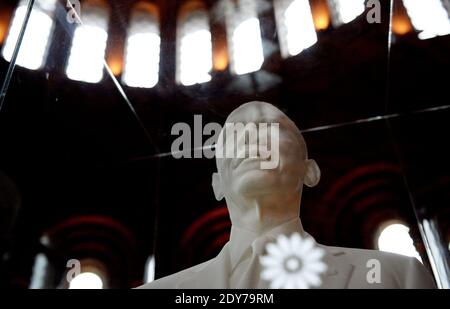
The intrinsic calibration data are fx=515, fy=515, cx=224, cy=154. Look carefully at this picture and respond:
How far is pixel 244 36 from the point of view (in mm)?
3293

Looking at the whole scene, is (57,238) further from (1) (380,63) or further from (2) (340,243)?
(1) (380,63)

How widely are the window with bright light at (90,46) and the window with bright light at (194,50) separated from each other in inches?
20.3

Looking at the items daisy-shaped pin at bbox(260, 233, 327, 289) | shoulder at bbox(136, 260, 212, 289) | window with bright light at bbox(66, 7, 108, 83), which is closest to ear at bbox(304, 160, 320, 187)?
daisy-shaped pin at bbox(260, 233, 327, 289)

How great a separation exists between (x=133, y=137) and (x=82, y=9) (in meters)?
0.91

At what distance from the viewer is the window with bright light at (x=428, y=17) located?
3.15m

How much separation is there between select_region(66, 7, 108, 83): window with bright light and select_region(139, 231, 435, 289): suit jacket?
1667mm

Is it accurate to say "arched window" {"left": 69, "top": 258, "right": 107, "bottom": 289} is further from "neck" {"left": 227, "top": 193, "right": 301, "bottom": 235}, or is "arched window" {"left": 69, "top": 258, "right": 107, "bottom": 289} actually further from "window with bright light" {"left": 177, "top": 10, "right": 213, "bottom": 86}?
"window with bright light" {"left": 177, "top": 10, "right": 213, "bottom": 86}

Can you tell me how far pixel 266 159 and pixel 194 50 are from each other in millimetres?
1452

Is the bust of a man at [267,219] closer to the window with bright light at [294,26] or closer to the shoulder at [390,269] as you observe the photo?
the shoulder at [390,269]

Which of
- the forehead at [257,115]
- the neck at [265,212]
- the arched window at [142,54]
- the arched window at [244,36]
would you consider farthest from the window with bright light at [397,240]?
the arched window at [142,54]

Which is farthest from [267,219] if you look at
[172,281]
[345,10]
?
[345,10]

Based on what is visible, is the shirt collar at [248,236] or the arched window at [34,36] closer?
the shirt collar at [248,236]
